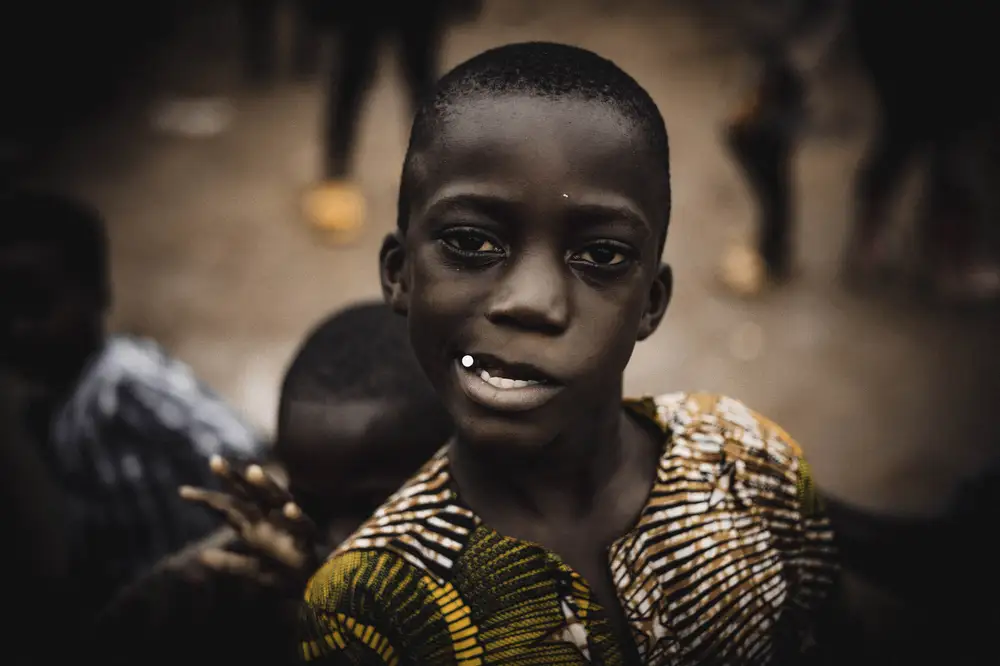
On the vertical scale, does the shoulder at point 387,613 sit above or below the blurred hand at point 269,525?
above

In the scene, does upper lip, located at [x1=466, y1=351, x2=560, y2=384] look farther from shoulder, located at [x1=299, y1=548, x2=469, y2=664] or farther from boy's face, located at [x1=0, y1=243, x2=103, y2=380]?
boy's face, located at [x1=0, y1=243, x2=103, y2=380]

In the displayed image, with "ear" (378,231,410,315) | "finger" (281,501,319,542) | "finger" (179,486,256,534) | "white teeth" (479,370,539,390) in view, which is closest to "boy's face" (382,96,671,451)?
"white teeth" (479,370,539,390)

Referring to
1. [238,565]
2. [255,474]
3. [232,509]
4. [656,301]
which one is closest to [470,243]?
[656,301]

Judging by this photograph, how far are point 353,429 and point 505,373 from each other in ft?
2.41

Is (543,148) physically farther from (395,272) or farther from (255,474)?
(255,474)

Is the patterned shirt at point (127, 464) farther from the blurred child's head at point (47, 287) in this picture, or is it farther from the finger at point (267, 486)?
the finger at point (267, 486)

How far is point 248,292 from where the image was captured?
4391 millimetres

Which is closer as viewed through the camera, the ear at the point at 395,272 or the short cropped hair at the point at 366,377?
the ear at the point at 395,272

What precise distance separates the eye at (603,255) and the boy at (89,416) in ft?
5.61

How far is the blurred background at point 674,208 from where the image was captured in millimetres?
3785

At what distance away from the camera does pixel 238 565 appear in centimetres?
175

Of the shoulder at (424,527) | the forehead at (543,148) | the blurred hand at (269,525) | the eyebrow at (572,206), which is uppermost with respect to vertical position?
the forehead at (543,148)

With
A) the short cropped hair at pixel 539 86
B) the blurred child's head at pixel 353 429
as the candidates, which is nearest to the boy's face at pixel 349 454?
the blurred child's head at pixel 353 429

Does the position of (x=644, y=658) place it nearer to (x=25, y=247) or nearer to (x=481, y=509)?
(x=481, y=509)
